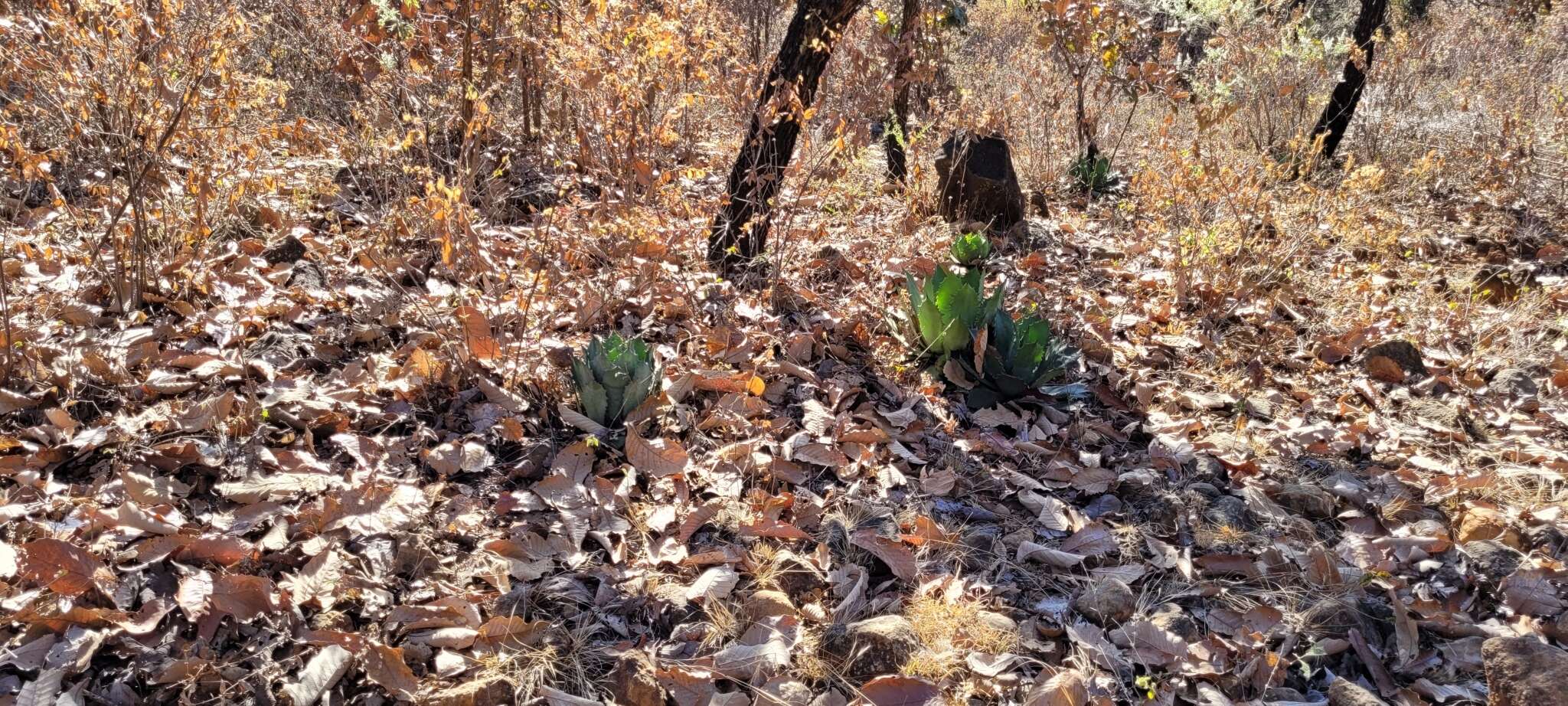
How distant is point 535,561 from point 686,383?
3.16ft

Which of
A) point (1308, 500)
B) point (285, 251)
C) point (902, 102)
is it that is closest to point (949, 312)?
point (1308, 500)

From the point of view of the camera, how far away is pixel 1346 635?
89.7 inches

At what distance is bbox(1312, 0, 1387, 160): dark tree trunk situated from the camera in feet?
21.8

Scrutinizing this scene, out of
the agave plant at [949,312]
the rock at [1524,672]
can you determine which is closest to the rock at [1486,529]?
the rock at [1524,672]

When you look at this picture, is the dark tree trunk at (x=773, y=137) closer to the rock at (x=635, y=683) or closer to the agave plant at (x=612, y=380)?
the agave plant at (x=612, y=380)

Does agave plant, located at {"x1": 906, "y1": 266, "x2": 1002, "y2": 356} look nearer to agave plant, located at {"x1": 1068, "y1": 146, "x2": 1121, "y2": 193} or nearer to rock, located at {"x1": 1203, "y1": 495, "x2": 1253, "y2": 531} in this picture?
rock, located at {"x1": 1203, "y1": 495, "x2": 1253, "y2": 531}

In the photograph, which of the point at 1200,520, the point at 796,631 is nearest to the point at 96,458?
the point at 796,631

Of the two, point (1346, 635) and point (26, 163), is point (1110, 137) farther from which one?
point (26, 163)

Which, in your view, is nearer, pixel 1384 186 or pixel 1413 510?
pixel 1413 510

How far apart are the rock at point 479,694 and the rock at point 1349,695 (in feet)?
6.08

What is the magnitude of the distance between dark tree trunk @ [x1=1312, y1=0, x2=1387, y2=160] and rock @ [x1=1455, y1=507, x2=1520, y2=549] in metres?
4.71

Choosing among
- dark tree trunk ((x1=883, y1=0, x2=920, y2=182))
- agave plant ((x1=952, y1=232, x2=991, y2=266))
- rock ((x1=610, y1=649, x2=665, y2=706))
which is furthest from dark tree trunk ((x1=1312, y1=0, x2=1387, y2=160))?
rock ((x1=610, y1=649, x2=665, y2=706))

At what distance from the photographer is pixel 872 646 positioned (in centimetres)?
209

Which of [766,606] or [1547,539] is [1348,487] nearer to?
[1547,539]
